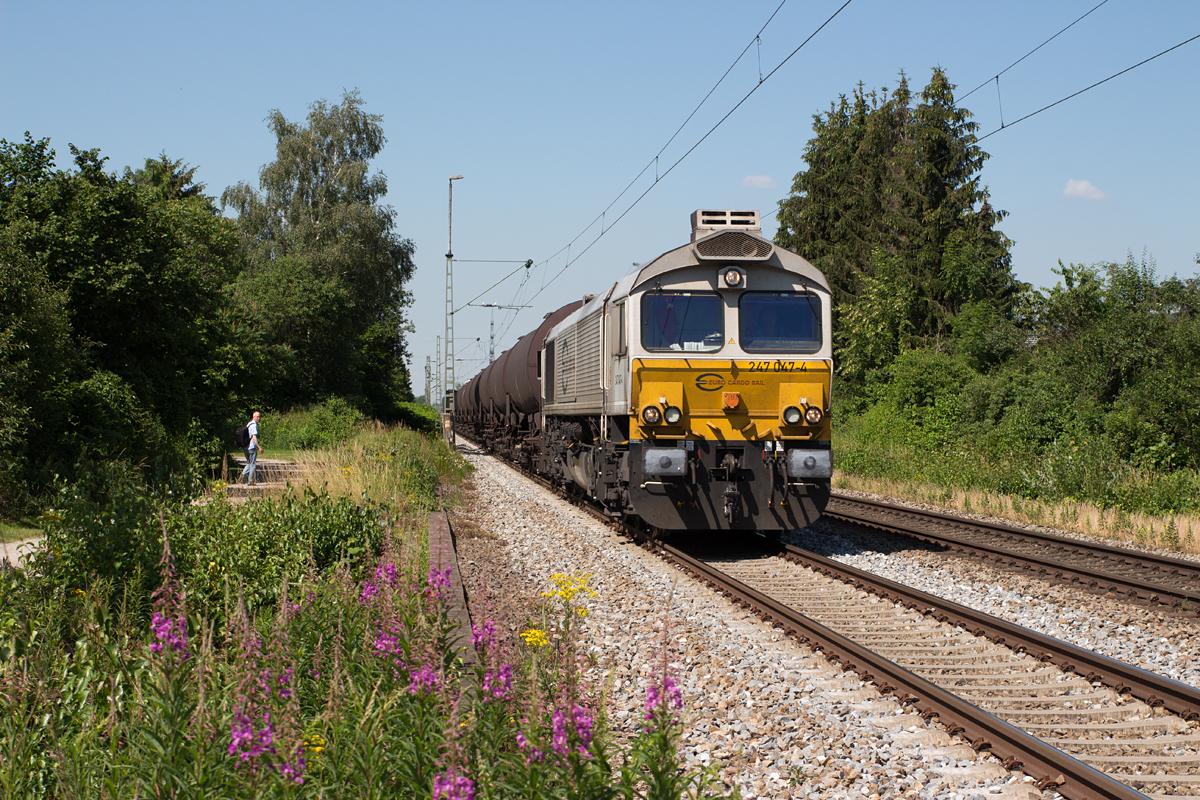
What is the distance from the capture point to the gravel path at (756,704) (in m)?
4.49

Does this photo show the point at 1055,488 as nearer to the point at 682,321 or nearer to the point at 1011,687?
the point at 682,321

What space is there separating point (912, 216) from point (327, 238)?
2566 cm

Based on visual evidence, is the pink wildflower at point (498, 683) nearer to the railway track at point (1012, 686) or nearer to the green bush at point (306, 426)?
the railway track at point (1012, 686)

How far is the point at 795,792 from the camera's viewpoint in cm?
441

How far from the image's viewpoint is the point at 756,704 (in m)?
5.65

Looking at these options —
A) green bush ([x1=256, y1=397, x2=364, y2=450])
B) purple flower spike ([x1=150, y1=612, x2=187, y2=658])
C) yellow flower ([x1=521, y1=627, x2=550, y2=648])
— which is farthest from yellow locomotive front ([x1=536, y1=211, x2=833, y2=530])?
green bush ([x1=256, y1=397, x2=364, y2=450])

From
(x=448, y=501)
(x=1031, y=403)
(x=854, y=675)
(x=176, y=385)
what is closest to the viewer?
(x=854, y=675)

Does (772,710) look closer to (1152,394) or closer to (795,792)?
(795,792)

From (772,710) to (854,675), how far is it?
96cm

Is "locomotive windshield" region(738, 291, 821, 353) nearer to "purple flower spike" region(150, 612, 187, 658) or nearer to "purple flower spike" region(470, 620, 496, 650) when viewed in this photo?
"purple flower spike" region(470, 620, 496, 650)

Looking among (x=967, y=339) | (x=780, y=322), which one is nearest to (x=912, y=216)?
(x=967, y=339)

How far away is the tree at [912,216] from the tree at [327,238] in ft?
67.9

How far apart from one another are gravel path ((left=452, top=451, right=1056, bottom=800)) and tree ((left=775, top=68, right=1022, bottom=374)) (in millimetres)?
27671

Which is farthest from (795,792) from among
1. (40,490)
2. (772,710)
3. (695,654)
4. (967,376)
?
(967,376)
